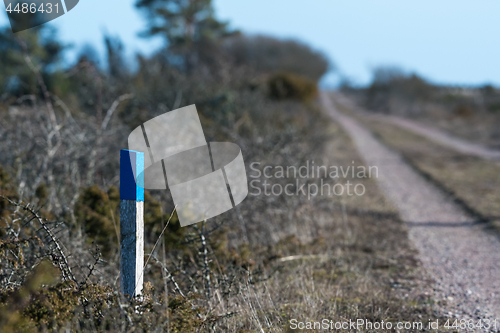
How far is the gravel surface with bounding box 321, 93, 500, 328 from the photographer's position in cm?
352

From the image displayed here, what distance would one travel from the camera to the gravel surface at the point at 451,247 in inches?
139

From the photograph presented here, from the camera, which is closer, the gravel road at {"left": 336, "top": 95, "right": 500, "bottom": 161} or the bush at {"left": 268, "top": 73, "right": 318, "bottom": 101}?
the gravel road at {"left": 336, "top": 95, "right": 500, "bottom": 161}

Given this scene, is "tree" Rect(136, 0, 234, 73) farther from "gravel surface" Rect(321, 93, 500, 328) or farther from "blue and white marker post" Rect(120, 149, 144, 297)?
"blue and white marker post" Rect(120, 149, 144, 297)

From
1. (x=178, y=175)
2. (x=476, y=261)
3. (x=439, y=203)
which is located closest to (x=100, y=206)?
(x=178, y=175)

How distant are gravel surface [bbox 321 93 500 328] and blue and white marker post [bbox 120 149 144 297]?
100 inches

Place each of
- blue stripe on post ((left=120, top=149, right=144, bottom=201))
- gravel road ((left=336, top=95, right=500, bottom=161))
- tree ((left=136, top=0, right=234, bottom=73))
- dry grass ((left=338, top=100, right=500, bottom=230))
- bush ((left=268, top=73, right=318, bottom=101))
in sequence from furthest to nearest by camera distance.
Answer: tree ((left=136, top=0, right=234, bottom=73)) → bush ((left=268, top=73, right=318, bottom=101)) → gravel road ((left=336, top=95, right=500, bottom=161)) → dry grass ((left=338, top=100, right=500, bottom=230)) → blue stripe on post ((left=120, top=149, right=144, bottom=201))

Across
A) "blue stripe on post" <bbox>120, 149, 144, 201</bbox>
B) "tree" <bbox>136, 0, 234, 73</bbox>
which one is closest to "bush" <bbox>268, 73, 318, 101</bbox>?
"tree" <bbox>136, 0, 234, 73</bbox>

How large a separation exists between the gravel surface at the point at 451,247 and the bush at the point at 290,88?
7910 mm

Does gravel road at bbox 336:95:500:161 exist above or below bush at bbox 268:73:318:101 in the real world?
below

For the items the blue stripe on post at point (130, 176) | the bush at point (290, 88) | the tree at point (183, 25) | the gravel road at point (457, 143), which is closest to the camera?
the blue stripe on post at point (130, 176)

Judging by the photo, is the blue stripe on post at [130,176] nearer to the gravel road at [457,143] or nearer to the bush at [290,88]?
the gravel road at [457,143]

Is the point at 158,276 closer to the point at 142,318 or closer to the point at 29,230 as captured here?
the point at 29,230

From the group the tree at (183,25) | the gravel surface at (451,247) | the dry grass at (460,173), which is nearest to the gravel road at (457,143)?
the dry grass at (460,173)

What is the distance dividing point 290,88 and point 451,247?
1277 centimetres
